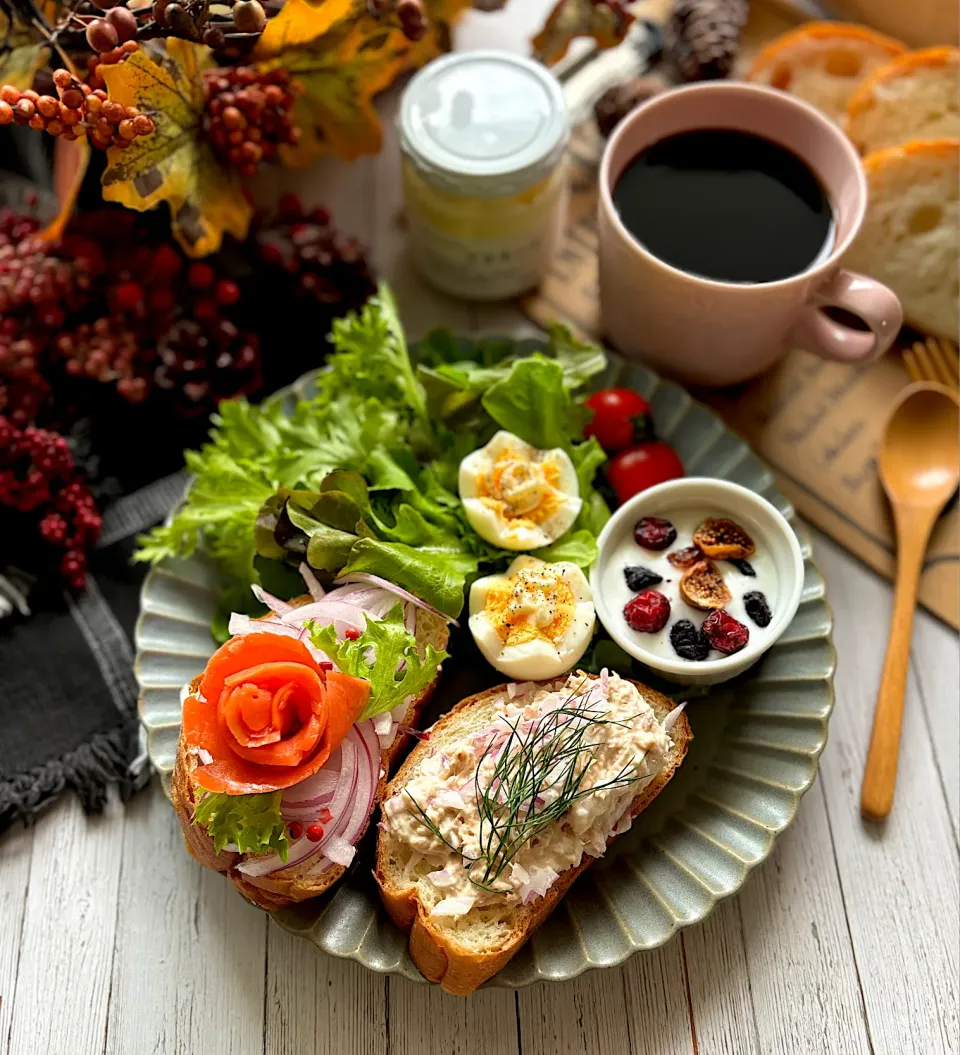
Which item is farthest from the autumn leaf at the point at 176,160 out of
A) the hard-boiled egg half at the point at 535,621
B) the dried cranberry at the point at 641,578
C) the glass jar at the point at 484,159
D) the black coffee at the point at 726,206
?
the dried cranberry at the point at 641,578

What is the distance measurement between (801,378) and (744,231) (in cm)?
35

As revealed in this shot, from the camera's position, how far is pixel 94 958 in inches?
65.2

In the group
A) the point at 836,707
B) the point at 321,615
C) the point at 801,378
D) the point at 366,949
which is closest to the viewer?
the point at 366,949

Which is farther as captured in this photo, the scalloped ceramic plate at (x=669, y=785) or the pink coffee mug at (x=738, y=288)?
the pink coffee mug at (x=738, y=288)

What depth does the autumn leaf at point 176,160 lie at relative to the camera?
1643mm

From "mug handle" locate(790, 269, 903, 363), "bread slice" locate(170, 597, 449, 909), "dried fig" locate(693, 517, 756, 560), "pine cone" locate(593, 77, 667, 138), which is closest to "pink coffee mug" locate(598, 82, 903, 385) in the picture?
"mug handle" locate(790, 269, 903, 363)

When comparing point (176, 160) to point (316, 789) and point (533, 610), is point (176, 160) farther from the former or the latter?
point (316, 789)

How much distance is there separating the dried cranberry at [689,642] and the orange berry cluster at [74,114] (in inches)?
43.5

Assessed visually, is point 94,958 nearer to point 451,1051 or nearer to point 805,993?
point 451,1051

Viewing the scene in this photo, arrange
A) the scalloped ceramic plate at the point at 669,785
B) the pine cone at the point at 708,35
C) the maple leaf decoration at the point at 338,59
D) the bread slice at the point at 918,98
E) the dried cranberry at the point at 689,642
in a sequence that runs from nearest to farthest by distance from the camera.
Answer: the scalloped ceramic plate at the point at 669,785
the dried cranberry at the point at 689,642
the maple leaf decoration at the point at 338,59
the bread slice at the point at 918,98
the pine cone at the point at 708,35

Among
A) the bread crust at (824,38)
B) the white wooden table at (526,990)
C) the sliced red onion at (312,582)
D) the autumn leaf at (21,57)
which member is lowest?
the white wooden table at (526,990)

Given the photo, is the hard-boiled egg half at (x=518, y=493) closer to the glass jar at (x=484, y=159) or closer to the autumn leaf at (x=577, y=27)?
the glass jar at (x=484, y=159)

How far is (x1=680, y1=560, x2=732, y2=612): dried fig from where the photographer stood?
5.37 ft

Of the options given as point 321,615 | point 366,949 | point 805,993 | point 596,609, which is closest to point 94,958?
point 366,949
